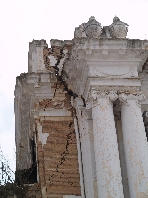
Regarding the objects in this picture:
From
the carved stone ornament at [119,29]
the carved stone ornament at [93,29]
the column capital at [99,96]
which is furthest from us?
the carved stone ornament at [119,29]

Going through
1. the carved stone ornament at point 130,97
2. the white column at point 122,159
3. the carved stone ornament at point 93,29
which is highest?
the carved stone ornament at point 93,29

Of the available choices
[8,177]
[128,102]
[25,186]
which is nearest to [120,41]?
[128,102]

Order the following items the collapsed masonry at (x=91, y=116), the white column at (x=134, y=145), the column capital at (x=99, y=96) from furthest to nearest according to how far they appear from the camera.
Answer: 1. the column capital at (x=99, y=96)
2. the collapsed masonry at (x=91, y=116)
3. the white column at (x=134, y=145)

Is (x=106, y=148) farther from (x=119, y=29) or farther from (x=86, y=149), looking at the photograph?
(x=119, y=29)

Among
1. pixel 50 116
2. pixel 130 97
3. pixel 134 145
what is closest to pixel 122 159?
pixel 134 145

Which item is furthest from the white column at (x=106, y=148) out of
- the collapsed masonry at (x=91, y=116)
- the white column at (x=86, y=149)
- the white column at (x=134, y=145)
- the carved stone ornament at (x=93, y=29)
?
the carved stone ornament at (x=93, y=29)

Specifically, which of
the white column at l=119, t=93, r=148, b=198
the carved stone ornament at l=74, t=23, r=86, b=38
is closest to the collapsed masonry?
the white column at l=119, t=93, r=148, b=198

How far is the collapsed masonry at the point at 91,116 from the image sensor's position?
833cm

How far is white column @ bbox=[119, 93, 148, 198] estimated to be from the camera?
8.11 meters

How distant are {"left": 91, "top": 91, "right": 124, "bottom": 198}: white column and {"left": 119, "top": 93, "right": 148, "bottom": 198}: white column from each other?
291mm

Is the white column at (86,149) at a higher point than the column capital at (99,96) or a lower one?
lower

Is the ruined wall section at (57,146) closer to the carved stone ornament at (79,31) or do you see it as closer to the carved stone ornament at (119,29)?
the carved stone ornament at (79,31)

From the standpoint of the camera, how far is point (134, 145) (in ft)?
27.7

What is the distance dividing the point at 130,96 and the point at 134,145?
1.14 metres
